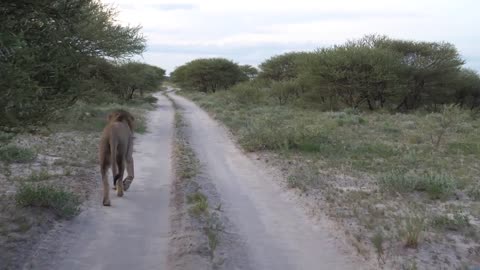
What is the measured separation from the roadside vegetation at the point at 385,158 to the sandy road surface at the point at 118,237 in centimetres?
260

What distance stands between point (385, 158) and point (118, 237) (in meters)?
8.62

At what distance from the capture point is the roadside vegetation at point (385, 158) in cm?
654

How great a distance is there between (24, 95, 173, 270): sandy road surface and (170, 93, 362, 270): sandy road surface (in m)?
1.13

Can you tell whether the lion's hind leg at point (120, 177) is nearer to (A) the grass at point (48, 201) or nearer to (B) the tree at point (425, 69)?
(A) the grass at point (48, 201)

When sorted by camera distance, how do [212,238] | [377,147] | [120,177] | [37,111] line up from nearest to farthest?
[37,111], [212,238], [120,177], [377,147]

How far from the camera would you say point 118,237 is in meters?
6.62

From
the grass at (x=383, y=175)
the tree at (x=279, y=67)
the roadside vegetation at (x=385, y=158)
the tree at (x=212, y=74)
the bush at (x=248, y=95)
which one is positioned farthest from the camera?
the tree at (x=212, y=74)

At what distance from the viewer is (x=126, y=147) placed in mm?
8359

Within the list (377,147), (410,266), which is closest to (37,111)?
(410,266)

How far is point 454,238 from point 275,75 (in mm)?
50926

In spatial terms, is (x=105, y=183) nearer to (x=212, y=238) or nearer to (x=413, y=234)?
(x=212, y=238)

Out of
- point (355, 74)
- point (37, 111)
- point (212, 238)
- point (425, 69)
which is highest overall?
point (425, 69)

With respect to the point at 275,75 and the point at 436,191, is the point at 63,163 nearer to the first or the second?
the point at 436,191

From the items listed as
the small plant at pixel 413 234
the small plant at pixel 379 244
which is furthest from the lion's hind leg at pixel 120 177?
the small plant at pixel 413 234
